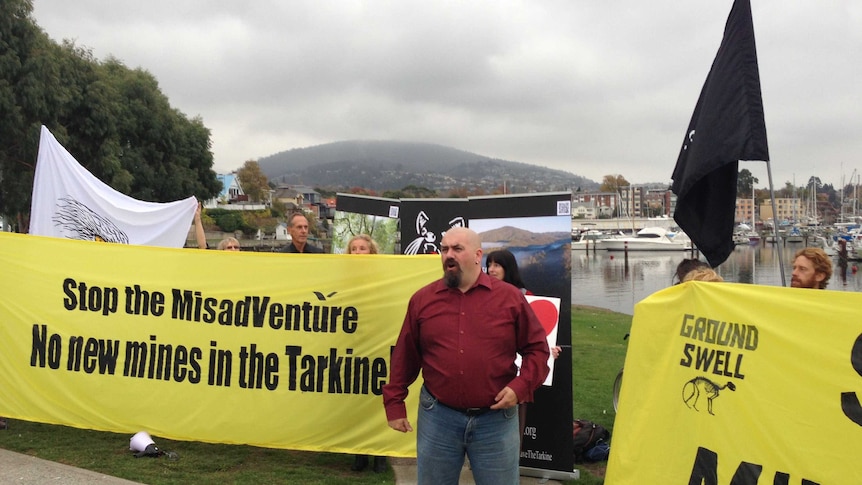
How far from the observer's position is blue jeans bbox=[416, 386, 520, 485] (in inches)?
139

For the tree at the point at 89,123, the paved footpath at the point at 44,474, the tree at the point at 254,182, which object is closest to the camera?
the paved footpath at the point at 44,474

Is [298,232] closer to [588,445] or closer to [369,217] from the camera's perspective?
[369,217]

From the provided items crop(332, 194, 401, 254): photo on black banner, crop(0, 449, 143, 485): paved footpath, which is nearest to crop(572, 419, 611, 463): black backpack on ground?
crop(0, 449, 143, 485): paved footpath

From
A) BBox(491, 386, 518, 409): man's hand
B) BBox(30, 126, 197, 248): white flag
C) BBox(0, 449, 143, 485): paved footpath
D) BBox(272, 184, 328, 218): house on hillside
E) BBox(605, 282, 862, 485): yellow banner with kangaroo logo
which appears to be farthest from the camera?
BBox(272, 184, 328, 218): house on hillside

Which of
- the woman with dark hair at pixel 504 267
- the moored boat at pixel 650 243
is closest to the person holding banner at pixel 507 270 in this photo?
the woman with dark hair at pixel 504 267

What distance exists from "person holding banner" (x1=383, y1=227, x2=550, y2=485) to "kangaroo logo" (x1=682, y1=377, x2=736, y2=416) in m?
0.86

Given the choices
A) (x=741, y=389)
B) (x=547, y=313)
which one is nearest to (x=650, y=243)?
(x=547, y=313)

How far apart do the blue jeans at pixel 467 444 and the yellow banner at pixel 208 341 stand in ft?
6.06

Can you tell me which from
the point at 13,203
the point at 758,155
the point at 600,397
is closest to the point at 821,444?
the point at 758,155

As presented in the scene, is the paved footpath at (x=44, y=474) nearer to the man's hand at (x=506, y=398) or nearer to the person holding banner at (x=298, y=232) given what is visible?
the person holding banner at (x=298, y=232)

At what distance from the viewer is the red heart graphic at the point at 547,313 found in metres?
5.28

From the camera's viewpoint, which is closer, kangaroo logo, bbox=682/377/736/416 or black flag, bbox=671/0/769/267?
kangaroo logo, bbox=682/377/736/416

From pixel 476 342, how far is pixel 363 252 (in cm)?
270

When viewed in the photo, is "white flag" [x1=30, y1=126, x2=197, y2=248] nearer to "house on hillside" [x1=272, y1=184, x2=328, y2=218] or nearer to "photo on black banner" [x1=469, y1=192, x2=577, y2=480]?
"photo on black banner" [x1=469, y1=192, x2=577, y2=480]
